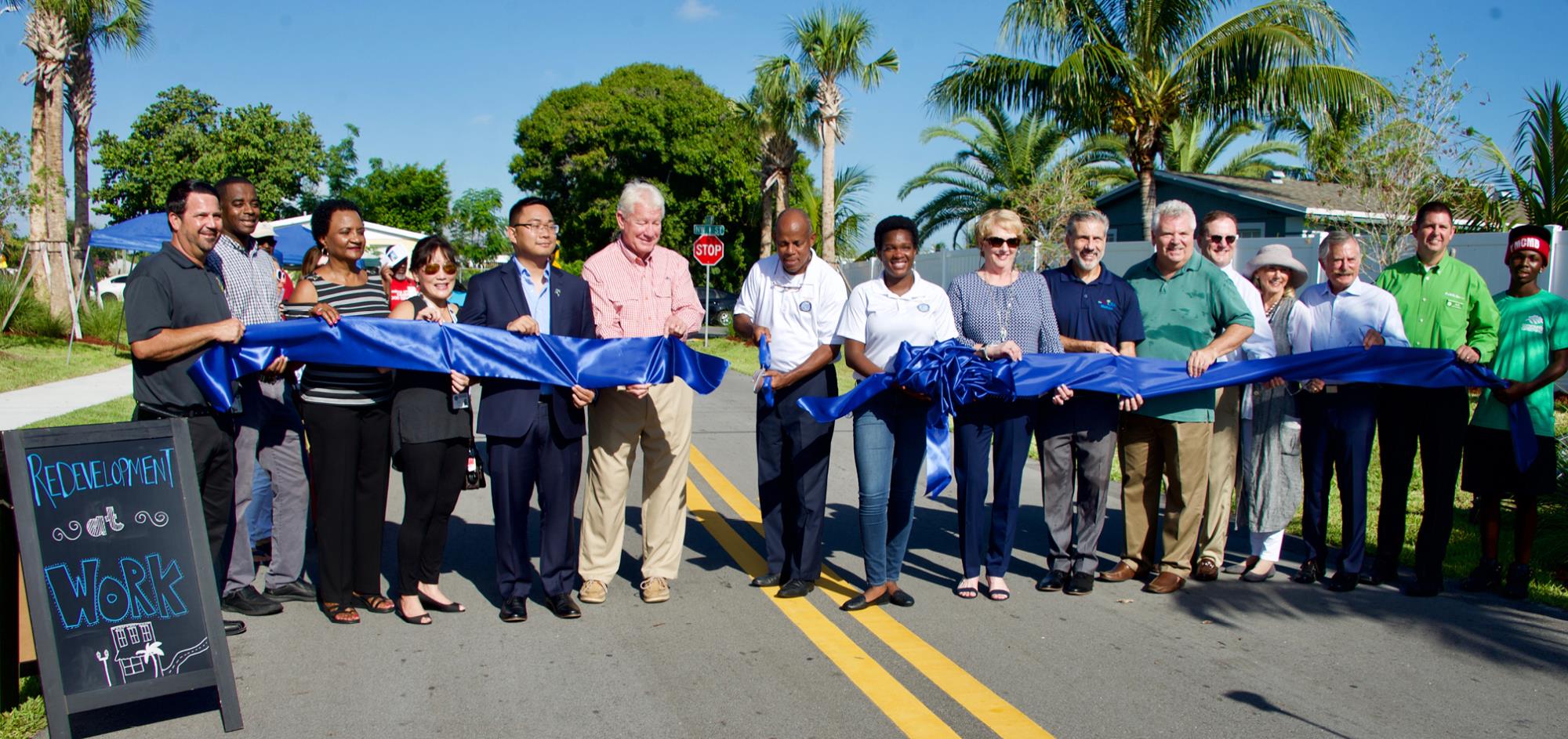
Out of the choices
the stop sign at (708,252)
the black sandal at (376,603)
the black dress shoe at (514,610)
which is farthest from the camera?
the stop sign at (708,252)

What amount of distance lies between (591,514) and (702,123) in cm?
3926

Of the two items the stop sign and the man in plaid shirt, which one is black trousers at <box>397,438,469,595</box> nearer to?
the man in plaid shirt

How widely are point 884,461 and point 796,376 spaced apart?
2.05 feet

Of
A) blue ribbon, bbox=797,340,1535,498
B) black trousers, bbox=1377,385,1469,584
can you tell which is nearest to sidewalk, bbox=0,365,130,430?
blue ribbon, bbox=797,340,1535,498

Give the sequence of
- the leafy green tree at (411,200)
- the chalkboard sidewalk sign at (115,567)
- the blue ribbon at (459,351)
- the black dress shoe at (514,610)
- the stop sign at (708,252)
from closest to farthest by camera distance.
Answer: the chalkboard sidewalk sign at (115,567) < the blue ribbon at (459,351) < the black dress shoe at (514,610) < the stop sign at (708,252) < the leafy green tree at (411,200)

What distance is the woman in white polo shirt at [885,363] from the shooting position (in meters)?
5.82

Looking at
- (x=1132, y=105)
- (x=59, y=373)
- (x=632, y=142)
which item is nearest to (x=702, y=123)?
(x=632, y=142)

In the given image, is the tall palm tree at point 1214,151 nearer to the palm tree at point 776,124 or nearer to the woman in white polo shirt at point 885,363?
the palm tree at point 776,124

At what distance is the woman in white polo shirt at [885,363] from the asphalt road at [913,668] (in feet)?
1.15

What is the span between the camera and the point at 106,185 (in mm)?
45938

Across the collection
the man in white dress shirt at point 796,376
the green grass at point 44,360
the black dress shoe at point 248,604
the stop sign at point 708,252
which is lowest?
the black dress shoe at point 248,604

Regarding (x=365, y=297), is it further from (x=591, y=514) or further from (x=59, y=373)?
(x=59, y=373)

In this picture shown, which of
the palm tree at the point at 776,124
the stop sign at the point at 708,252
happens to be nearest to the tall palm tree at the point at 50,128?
the stop sign at the point at 708,252

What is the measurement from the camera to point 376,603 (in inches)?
226
